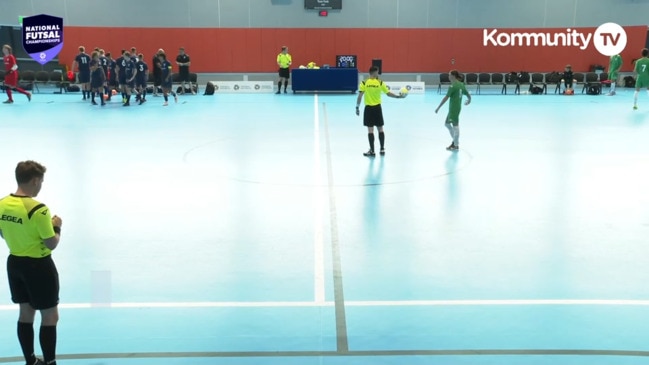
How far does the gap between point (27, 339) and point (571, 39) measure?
102ft

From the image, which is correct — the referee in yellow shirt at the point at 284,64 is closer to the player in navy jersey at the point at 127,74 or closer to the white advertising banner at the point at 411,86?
the white advertising banner at the point at 411,86

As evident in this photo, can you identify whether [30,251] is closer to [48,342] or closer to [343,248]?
[48,342]

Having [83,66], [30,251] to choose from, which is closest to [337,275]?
[30,251]

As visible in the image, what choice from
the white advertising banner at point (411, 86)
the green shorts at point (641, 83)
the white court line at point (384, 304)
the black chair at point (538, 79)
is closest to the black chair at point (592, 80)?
the black chair at point (538, 79)

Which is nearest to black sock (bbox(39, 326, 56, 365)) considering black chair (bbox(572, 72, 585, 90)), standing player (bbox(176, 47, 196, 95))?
standing player (bbox(176, 47, 196, 95))

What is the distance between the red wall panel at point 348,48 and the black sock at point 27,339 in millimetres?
27157

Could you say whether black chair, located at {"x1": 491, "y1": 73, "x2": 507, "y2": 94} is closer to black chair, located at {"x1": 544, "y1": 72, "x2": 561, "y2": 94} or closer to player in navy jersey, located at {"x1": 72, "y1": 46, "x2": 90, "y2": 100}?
black chair, located at {"x1": 544, "y1": 72, "x2": 561, "y2": 94}

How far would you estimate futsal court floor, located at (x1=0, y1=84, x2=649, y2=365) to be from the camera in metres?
5.22

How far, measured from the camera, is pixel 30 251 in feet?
14.3

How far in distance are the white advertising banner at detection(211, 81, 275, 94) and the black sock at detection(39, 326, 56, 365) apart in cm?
2608

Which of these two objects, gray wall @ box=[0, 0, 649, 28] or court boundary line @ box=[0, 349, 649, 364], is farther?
gray wall @ box=[0, 0, 649, 28]

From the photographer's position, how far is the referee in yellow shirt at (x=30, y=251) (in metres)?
4.26

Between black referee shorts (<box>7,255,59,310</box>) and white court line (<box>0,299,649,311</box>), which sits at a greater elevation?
black referee shorts (<box>7,255,59,310</box>)

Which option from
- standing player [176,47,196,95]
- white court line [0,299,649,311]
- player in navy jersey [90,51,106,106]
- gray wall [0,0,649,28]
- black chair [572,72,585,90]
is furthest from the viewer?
gray wall [0,0,649,28]
